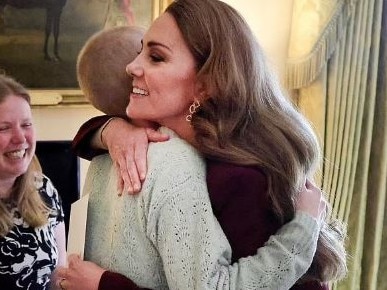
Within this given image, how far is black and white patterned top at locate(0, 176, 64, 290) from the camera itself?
170cm

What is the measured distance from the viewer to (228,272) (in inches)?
37.1

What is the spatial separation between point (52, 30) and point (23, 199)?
90cm

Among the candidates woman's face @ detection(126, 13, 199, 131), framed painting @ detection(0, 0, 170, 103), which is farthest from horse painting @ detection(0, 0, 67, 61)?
woman's face @ detection(126, 13, 199, 131)

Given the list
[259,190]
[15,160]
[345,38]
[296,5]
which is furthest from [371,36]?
[259,190]

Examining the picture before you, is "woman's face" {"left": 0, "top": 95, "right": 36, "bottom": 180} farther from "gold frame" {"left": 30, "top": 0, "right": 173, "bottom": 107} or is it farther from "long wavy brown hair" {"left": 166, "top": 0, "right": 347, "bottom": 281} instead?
"long wavy brown hair" {"left": 166, "top": 0, "right": 347, "bottom": 281}

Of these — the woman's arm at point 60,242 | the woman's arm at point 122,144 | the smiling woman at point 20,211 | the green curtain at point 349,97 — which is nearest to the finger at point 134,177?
the woman's arm at point 122,144

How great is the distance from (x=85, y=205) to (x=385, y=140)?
1886 mm

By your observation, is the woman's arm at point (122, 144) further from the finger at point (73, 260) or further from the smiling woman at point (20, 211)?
the smiling woman at point (20, 211)

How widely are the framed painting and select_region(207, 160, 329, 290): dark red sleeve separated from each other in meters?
1.61

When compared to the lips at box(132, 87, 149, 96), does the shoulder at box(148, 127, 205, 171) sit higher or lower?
lower

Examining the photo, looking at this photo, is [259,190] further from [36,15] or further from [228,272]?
[36,15]

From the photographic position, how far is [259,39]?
268 cm

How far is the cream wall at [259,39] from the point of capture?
8.18ft

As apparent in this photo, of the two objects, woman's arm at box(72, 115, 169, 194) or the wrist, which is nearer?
woman's arm at box(72, 115, 169, 194)
